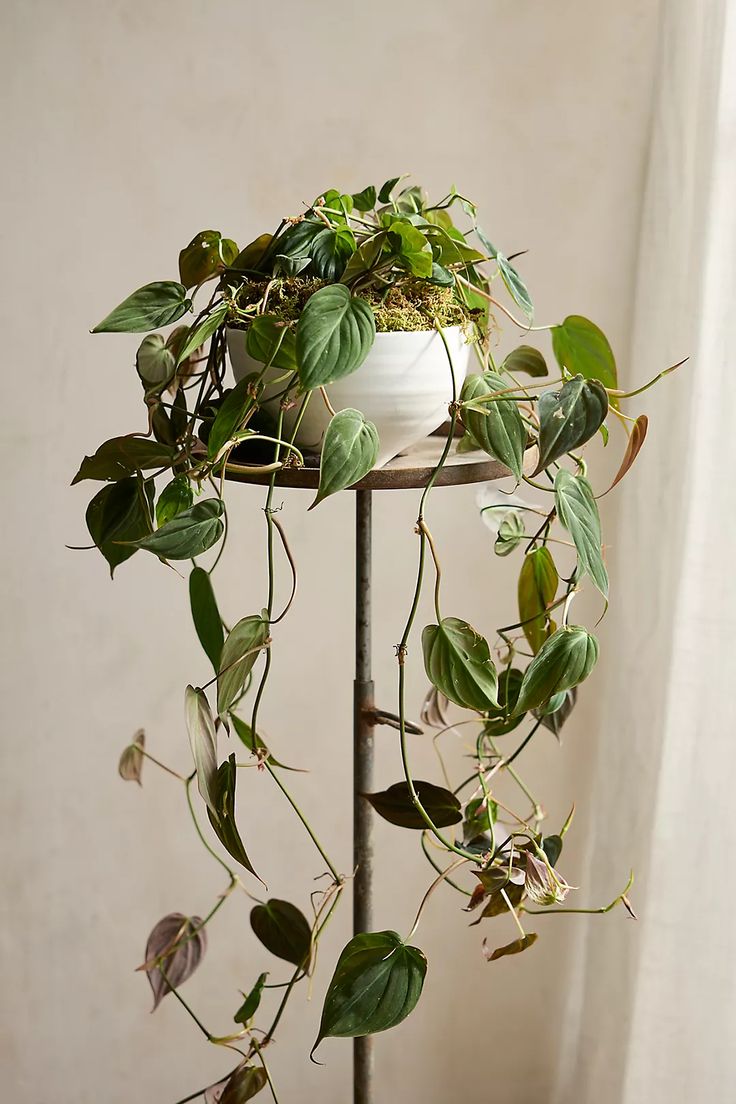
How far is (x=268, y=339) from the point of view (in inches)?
30.4

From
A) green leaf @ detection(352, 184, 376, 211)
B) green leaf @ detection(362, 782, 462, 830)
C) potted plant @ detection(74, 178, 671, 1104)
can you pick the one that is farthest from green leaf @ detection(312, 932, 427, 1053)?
green leaf @ detection(352, 184, 376, 211)

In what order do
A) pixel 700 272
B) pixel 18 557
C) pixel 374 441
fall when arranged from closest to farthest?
pixel 374 441 → pixel 700 272 → pixel 18 557

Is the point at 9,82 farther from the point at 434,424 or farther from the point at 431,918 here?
the point at 431,918

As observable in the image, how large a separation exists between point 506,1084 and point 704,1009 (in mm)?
630

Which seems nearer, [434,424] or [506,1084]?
[434,424]

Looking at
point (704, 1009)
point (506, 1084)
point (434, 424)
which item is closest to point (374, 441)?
point (434, 424)

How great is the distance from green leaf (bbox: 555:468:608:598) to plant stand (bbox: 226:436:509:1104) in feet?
0.25

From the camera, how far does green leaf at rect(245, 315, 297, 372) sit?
770 millimetres

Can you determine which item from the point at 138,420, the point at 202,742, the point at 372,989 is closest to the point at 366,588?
the point at 202,742

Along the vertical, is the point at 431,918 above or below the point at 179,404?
below

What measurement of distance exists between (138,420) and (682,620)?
2.41ft

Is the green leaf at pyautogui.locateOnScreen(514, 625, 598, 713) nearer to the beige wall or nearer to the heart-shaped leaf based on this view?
the heart-shaped leaf

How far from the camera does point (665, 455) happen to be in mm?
1217

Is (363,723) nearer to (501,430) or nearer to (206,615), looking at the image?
(206,615)
